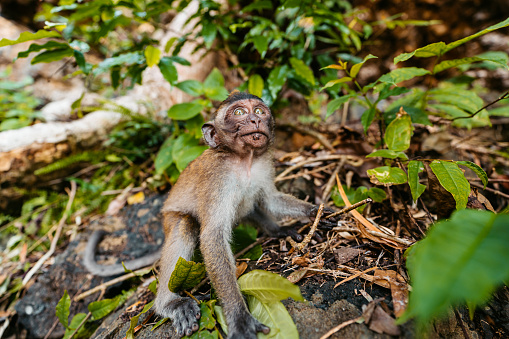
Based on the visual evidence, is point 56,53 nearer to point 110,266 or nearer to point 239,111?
point 239,111

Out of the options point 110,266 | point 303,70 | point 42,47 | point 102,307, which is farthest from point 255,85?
point 102,307

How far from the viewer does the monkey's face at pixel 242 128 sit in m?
3.00

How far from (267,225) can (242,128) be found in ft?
4.87

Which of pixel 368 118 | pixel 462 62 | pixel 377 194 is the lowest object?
pixel 377 194

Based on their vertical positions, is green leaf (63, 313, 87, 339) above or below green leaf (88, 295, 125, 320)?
below

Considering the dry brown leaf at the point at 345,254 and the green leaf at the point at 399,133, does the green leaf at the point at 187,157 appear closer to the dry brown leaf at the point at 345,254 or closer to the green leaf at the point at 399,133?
the dry brown leaf at the point at 345,254

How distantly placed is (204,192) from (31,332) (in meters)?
3.81

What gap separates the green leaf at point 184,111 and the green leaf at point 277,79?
115 centimetres

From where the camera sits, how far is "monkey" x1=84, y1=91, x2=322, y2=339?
104 inches

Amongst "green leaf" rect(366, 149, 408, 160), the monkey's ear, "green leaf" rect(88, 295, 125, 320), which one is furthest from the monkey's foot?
"green leaf" rect(366, 149, 408, 160)

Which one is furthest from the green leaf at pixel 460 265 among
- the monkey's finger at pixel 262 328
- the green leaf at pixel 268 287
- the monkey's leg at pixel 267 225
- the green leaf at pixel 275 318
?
the monkey's leg at pixel 267 225

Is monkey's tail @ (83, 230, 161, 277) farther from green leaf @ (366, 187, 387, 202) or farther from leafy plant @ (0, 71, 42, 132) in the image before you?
leafy plant @ (0, 71, 42, 132)

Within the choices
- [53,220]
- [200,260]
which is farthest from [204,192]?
[53,220]

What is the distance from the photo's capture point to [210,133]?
337 cm
